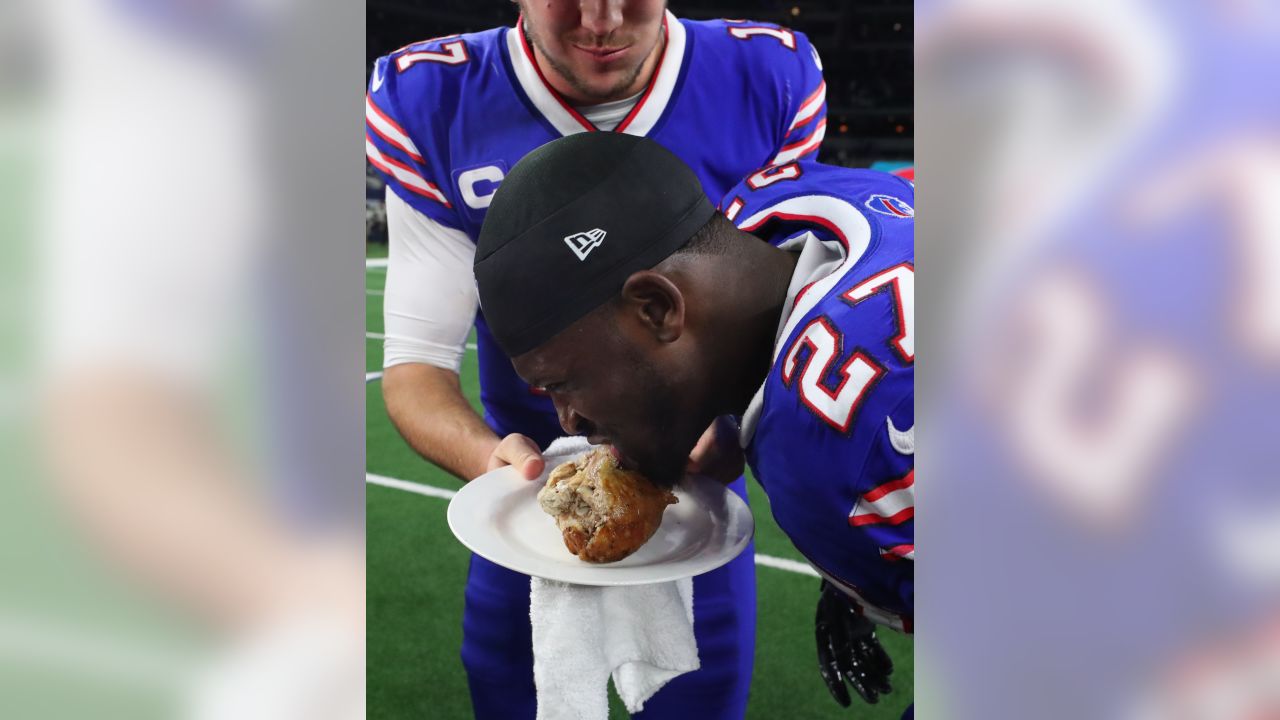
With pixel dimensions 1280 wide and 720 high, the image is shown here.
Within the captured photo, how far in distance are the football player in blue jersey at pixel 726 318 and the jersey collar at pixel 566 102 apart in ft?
1.50

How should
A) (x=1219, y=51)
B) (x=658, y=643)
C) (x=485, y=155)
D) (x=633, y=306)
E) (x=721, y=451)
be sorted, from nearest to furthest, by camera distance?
Answer: (x=1219, y=51), (x=633, y=306), (x=658, y=643), (x=721, y=451), (x=485, y=155)

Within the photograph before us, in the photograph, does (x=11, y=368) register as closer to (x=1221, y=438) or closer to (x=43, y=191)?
(x=43, y=191)

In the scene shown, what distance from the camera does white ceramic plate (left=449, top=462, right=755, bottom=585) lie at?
117cm

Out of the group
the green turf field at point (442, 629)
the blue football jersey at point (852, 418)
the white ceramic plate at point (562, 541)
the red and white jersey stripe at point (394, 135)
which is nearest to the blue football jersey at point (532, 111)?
the red and white jersey stripe at point (394, 135)

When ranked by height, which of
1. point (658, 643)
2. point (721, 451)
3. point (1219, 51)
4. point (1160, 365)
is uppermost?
point (1219, 51)

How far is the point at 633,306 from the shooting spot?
114cm

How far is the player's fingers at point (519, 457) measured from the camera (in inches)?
56.7

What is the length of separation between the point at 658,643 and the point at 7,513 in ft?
2.66

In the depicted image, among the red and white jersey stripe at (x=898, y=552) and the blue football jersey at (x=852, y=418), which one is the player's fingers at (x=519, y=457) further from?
the red and white jersey stripe at (x=898, y=552)

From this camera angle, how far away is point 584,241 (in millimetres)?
1103

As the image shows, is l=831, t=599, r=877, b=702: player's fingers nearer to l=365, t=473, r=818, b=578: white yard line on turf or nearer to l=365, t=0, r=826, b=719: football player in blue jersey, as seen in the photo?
l=365, t=0, r=826, b=719: football player in blue jersey

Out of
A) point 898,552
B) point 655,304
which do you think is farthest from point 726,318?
point 898,552

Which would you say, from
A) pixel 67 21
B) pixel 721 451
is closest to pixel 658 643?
pixel 721 451

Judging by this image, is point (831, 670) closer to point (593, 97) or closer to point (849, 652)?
point (849, 652)
